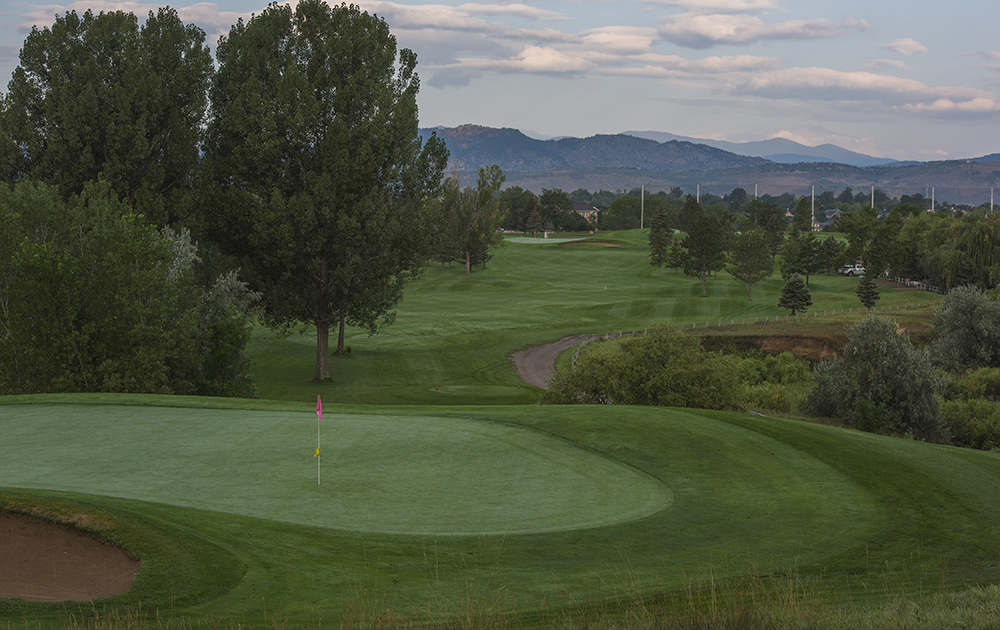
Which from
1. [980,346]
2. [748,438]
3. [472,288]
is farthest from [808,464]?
[472,288]

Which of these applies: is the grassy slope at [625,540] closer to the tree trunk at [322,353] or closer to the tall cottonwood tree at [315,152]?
the tall cottonwood tree at [315,152]

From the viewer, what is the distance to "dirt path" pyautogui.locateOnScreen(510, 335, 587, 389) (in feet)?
144

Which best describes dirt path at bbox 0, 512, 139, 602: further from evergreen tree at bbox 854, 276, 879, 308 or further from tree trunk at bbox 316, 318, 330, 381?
evergreen tree at bbox 854, 276, 879, 308

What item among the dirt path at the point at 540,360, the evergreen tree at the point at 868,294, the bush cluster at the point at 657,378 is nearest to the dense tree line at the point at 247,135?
the dirt path at the point at 540,360

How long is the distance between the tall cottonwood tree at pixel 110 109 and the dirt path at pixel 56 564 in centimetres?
2766

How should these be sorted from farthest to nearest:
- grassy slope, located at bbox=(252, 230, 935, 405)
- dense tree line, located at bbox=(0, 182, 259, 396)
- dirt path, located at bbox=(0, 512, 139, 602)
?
grassy slope, located at bbox=(252, 230, 935, 405) → dense tree line, located at bbox=(0, 182, 259, 396) → dirt path, located at bbox=(0, 512, 139, 602)

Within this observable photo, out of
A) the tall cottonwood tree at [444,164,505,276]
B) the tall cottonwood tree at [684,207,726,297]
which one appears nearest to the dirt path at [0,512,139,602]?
the tall cottonwood tree at [684,207,726,297]

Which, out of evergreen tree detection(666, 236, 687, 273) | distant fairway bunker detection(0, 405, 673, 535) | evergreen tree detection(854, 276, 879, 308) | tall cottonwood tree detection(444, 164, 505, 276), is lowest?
evergreen tree detection(854, 276, 879, 308)

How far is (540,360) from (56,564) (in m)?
41.1

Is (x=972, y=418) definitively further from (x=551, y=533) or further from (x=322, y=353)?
(x=551, y=533)

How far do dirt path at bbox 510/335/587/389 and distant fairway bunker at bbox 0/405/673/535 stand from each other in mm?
27005

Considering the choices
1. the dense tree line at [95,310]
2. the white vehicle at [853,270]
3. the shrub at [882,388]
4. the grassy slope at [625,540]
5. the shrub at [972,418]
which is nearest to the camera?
the grassy slope at [625,540]

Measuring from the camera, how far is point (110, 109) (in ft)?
113

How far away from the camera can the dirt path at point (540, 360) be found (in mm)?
44034
